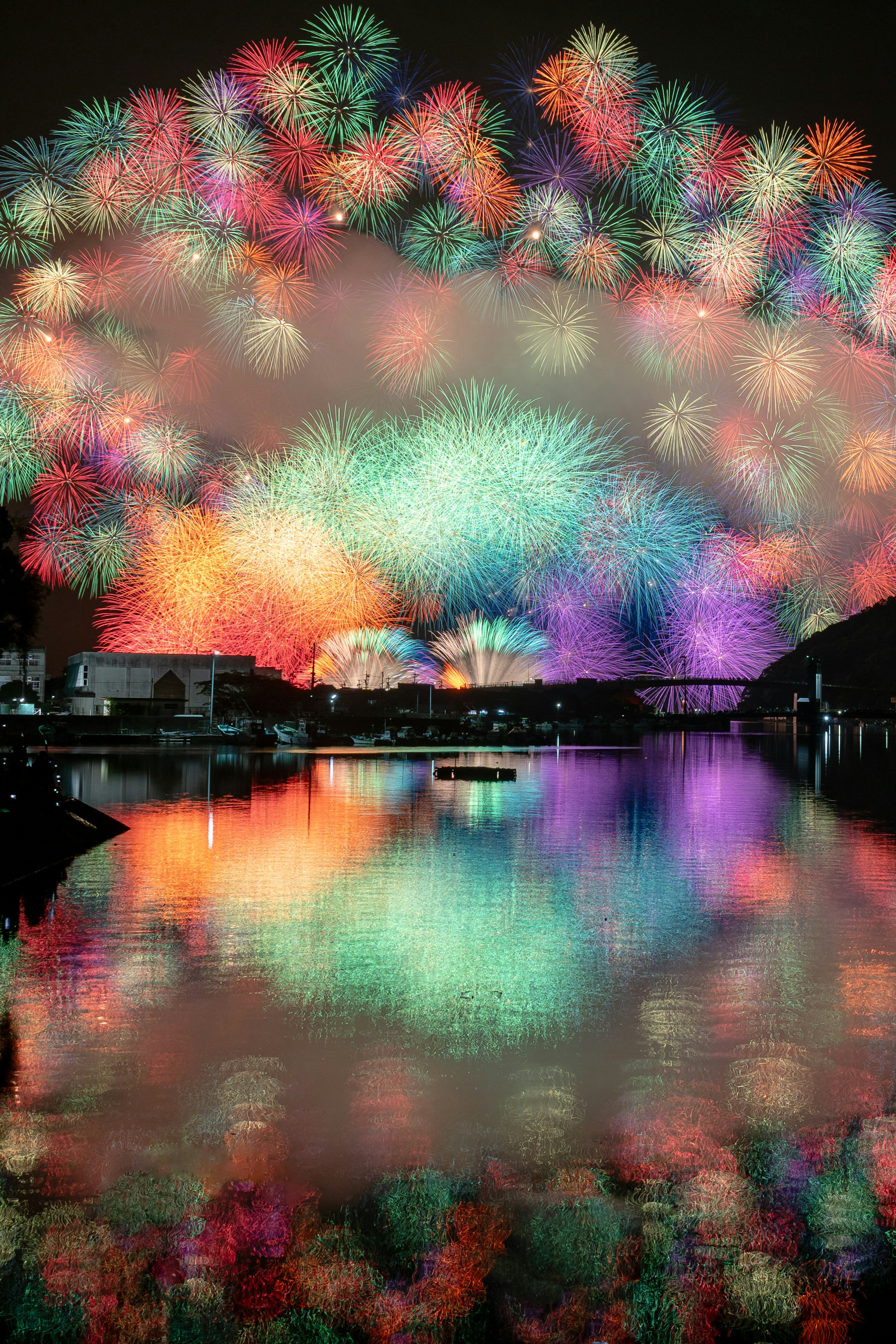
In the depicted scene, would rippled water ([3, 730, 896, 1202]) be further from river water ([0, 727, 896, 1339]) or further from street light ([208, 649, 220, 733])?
street light ([208, 649, 220, 733])

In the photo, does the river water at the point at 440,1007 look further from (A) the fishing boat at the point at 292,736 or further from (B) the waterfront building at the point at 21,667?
(B) the waterfront building at the point at 21,667

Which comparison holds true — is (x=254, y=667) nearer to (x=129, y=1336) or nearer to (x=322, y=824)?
(x=322, y=824)

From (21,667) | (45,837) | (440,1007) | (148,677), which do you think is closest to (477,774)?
(45,837)

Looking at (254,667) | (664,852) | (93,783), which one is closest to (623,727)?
(254,667)

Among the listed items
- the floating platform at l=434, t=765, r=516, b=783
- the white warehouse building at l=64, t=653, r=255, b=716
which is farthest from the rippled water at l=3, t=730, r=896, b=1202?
the white warehouse building at l=64, t=653, r=255, b=716

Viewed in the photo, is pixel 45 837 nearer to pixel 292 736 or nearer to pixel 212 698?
pixel 292 736

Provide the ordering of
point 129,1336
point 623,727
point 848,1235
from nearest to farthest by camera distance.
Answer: point 129,1336 < point 848,1235 < point 623,727

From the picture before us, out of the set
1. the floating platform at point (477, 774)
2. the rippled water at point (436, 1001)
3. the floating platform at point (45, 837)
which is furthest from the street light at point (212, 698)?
the rippled water at point (436, 1001)
